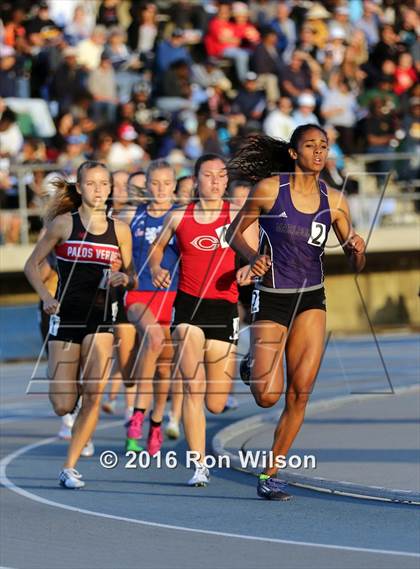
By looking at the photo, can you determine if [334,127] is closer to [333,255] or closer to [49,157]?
[333,255]

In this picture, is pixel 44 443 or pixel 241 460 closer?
pixel 241 460

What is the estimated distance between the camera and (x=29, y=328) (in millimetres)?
24141

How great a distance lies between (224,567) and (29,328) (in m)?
15.9

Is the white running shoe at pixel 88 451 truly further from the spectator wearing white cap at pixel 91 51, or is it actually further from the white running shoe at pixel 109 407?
the spectator wearing white cap at pixel 91 51

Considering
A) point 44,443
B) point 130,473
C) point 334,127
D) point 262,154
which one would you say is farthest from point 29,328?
point 262,154

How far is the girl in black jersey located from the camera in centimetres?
1160

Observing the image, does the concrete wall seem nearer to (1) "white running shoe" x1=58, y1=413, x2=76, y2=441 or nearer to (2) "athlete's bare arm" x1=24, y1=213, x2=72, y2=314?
(1) "white running shoe" x1=58, y1=413, x2=76, y2=441

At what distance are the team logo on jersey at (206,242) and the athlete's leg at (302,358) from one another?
6.03 feet

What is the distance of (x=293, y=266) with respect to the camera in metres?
10.5

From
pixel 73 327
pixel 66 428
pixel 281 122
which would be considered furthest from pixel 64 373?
pixel 281 122

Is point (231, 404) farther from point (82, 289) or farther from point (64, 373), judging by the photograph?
point (64, 373)

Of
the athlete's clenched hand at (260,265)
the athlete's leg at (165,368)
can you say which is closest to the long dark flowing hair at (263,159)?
the athlete's clenched hand at (260,265)

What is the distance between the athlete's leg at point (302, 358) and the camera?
34.4 feet

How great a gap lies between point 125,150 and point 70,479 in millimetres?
13639
